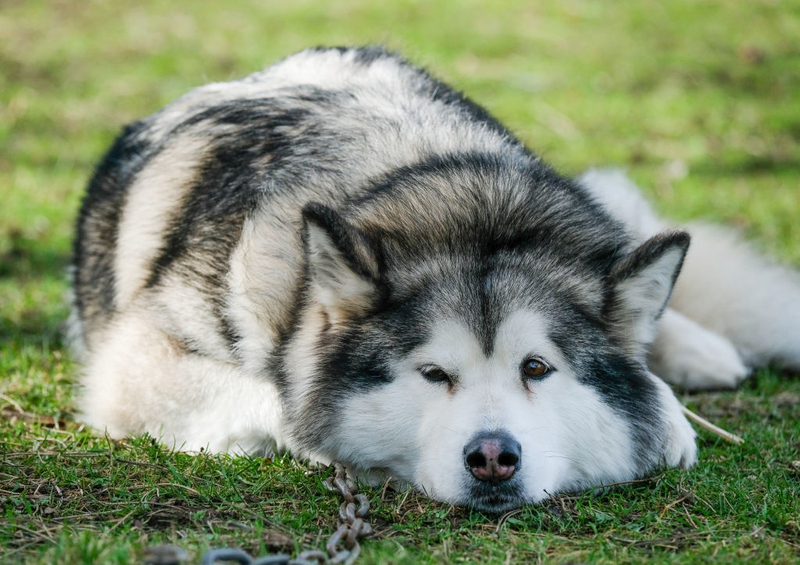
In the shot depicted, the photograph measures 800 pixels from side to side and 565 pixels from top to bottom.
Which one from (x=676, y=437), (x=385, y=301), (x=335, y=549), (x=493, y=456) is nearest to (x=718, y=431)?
(x=676, y=437)

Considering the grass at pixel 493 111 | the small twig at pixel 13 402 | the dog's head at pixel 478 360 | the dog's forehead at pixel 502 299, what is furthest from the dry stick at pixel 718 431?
the small twig at pixel 13 402

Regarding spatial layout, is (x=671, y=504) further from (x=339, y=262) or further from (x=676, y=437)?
(x=339, y=262)

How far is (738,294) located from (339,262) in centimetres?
292

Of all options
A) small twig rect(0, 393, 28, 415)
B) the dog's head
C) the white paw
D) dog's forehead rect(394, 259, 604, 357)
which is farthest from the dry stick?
small twig rect(0, 393, 28, 415)

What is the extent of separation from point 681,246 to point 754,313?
2090mm

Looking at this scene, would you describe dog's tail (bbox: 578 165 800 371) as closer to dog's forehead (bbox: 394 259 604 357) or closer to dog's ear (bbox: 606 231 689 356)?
dog's ear (bbox: 606 231 689 356)

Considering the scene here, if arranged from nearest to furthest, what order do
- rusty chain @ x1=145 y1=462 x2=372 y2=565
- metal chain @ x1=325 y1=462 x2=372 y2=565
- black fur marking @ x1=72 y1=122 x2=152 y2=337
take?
1. rusty chain @ x1=145 y1=462 x2=372 y2=565
2. metal chain @ x1=325 y1=462 x2=372 y2=565
3. black fur marking @ x1=72 y1=122 x2=152 y2=337

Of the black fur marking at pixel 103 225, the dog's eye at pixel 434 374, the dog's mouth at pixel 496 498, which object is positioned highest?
the dog's eye at pixel 434 374

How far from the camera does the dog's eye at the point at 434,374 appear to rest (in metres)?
3.23

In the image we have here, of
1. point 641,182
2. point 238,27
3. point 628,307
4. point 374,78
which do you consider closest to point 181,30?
point 238,27

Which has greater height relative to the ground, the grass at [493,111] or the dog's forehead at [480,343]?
the dog's forehead at [480,343]

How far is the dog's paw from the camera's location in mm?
4852

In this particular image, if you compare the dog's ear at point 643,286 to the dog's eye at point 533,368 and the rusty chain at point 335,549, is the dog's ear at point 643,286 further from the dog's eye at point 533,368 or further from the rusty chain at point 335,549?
the rusty chain at point 335,549

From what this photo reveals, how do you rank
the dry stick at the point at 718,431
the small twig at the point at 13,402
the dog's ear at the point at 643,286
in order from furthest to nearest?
the small twig at the point at 13,402 → the dry stick at the point at 718,431 → the dog's ear at the point at 643,286
